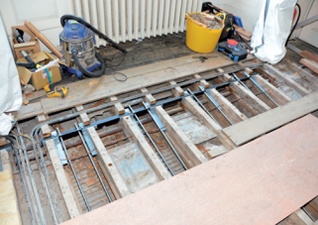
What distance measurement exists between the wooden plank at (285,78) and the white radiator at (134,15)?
3.55ft

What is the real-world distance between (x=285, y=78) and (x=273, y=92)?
298 millimetres

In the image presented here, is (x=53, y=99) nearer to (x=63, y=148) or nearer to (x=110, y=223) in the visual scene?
(x=63, y=148)

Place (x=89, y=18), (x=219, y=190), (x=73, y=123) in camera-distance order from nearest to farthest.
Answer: (x=219, y=190)
(x=73, y=123)
(x=89, y=18)

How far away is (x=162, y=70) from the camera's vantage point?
102 inches

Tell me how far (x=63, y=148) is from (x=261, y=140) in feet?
4.53

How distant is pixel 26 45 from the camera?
222 centimetres

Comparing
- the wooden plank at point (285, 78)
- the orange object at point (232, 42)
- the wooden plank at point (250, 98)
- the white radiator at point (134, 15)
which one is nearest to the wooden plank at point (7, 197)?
the white radiator at point (134, 15)

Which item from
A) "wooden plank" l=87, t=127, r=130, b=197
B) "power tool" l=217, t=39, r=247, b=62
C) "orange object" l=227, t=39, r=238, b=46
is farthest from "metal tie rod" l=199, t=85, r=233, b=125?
"wooden plank" l=87, t=127, r=130, b=197

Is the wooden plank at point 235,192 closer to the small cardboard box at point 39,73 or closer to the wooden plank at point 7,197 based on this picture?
the wooden plank at point 7,197

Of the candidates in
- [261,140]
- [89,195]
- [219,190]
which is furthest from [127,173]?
[261,140]

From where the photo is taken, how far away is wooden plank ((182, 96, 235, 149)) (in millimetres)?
1971

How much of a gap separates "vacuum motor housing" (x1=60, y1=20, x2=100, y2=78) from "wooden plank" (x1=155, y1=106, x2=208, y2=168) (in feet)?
2.79

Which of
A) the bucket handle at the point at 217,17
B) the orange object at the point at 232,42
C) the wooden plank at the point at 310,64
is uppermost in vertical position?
the bucket handle at the point at 217,17

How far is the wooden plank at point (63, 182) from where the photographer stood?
58.0 inches
